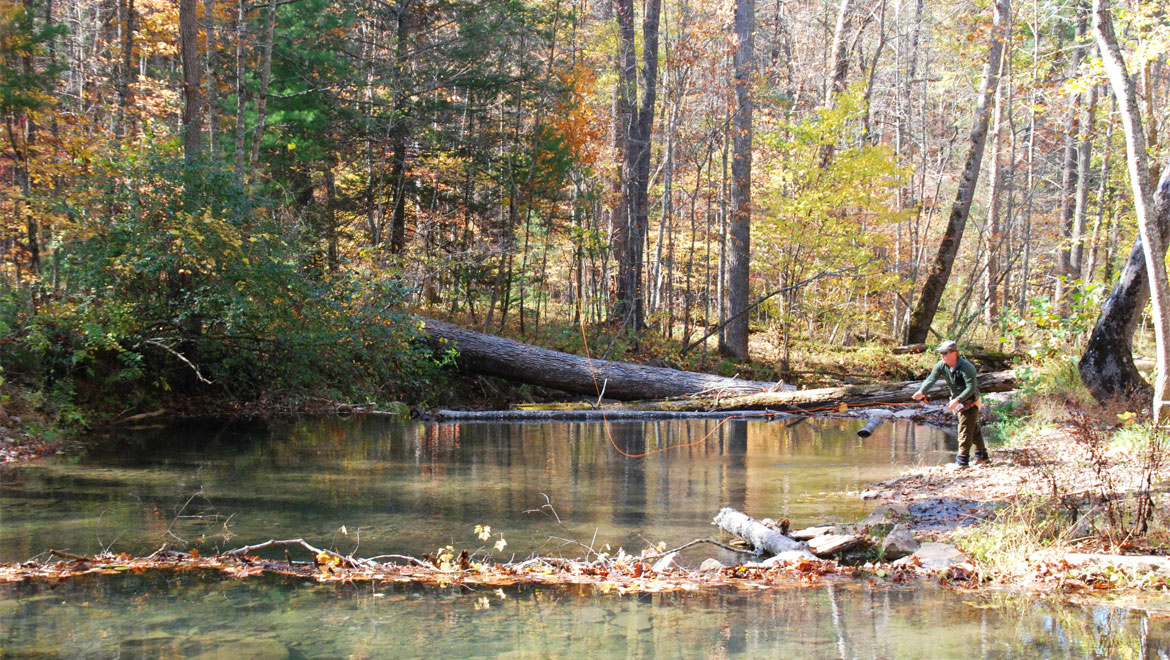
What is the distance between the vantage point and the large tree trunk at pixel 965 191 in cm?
1914

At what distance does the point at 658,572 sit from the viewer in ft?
18.4

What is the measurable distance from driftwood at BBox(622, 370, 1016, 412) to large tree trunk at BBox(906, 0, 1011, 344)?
247 inches

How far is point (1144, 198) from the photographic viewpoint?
949 centimetres

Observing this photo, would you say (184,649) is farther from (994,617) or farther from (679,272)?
(679,272)

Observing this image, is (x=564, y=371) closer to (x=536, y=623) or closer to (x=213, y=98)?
(x=213, y=98)

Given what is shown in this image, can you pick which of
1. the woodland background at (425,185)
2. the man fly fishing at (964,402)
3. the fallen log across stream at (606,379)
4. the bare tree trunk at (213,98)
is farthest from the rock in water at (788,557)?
the bare tree trunk at (213,98)

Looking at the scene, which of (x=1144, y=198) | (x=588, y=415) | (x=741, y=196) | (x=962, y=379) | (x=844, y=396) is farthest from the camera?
(x=741, y=196)

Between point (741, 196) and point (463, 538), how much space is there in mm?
15544

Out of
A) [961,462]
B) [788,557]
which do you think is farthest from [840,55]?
[788,557]

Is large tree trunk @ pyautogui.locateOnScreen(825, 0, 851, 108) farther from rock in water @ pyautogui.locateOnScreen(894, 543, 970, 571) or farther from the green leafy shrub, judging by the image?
rock in water @ pyautogui.locateOnScreen(894, 543, 970, 571)

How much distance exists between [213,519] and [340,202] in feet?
47.6

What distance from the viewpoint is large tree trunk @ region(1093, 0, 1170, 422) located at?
9.12 meters

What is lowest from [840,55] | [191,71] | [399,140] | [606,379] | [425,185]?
[606,379]

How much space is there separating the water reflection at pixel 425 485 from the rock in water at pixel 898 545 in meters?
1.11
